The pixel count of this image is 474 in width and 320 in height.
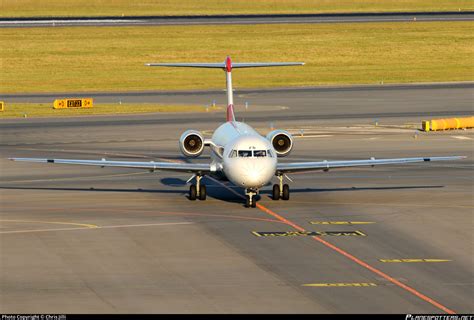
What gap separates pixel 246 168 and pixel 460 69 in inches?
3338

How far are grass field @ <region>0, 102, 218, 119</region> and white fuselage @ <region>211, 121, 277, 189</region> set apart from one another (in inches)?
1861

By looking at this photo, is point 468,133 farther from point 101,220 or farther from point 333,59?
point 333,59

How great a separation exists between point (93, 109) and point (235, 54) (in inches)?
1596

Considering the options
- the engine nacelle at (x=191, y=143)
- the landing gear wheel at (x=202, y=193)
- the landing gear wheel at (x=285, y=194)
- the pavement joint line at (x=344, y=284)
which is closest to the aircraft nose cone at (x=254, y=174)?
the landing gear wheel at (x=285, y=194)

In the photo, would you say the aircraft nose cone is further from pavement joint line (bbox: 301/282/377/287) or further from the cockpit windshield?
pavement joint line (bbox: 301/282/377/287)

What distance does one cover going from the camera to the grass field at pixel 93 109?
93.2 m

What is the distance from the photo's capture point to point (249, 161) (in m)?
46.0

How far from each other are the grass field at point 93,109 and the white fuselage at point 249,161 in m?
47.3

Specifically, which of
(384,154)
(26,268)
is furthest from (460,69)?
(26,268)

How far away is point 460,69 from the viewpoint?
415ft

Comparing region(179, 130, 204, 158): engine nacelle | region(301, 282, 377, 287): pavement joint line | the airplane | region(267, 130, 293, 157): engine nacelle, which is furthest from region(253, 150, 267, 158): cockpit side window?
region(301, 282, 377, 287): pavement joint line

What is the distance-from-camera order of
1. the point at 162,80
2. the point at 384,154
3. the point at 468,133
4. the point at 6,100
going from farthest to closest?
the point at 162,80 → the point at 6,100 → the point at 468,133 → the point at 384,154

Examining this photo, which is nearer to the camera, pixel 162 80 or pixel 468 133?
pixel 468 133

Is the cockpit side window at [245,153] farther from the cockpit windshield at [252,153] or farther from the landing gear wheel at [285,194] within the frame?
the landing gear wheel at [285,194]
